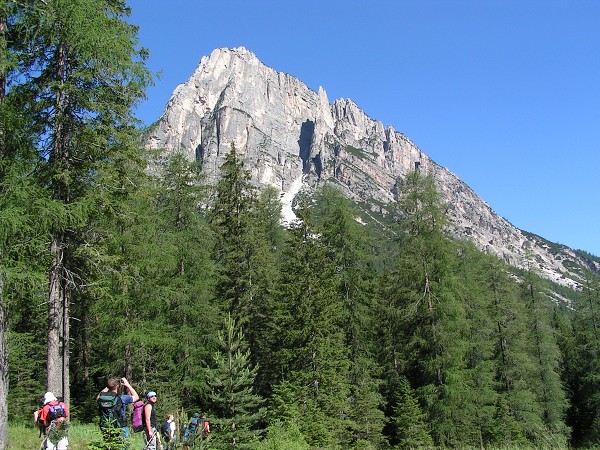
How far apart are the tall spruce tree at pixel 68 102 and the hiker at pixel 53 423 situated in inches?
98.6

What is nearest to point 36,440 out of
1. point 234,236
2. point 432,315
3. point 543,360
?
point 234,236

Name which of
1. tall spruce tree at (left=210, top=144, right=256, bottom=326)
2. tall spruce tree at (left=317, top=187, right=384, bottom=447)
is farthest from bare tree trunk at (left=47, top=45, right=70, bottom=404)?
A: tall spruce tree at (left=317, top=187, right=384, bottom=447)

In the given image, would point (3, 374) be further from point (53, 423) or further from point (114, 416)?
point (53, 423)

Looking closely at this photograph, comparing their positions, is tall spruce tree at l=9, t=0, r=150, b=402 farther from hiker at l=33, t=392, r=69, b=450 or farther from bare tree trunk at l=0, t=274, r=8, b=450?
hiker at l=33, t=392, r=69, b=450

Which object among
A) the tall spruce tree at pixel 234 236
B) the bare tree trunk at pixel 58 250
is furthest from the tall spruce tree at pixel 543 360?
the bare tree trunk at pixel 58 250

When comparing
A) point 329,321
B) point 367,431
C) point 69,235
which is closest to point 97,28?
point 69,235

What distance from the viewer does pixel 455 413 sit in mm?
19969

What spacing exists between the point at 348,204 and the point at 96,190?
53.6 feet

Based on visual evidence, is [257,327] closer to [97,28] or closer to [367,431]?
[367,431]

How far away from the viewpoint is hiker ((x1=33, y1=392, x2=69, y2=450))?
612 centimetres

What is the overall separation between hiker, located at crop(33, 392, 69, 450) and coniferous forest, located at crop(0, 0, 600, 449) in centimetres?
153

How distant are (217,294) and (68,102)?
12951mm

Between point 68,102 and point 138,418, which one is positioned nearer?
point 138,418

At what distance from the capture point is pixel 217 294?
71.8 ft
